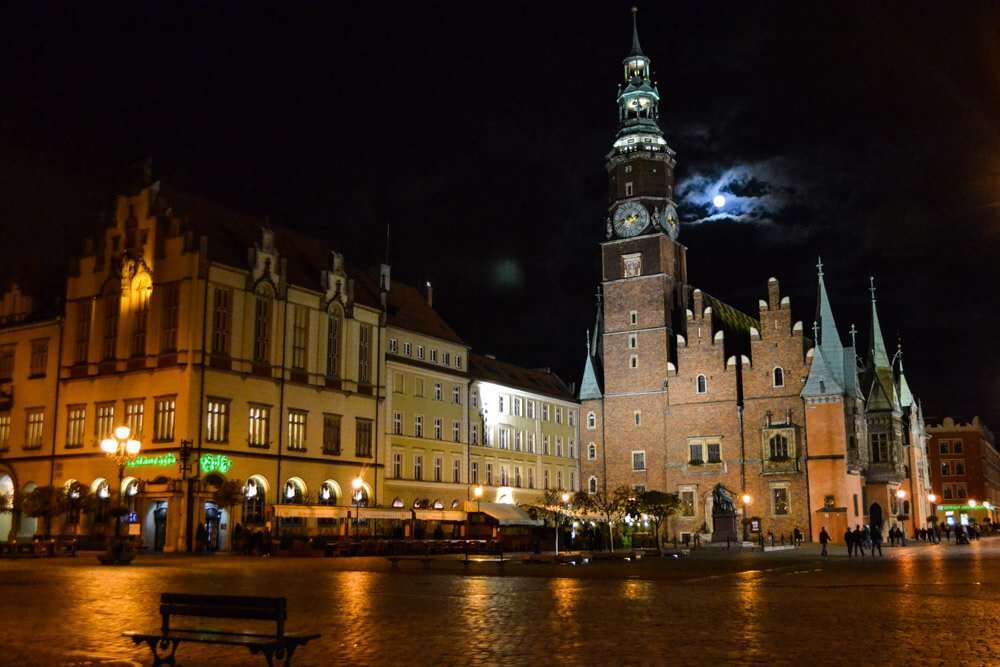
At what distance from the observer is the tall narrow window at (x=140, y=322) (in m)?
55.9

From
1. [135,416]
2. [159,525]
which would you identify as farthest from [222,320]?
[159,525]

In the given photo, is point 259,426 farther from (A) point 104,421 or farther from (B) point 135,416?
(A) point 104,421

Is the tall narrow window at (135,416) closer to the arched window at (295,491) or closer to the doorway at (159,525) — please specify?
the doorway at (159,525)

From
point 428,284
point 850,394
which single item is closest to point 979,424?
point 850,394

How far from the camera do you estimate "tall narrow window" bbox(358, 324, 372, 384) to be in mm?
64000

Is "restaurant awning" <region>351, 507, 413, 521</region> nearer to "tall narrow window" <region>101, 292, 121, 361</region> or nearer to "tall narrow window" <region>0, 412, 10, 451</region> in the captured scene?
"tall narrow window" <region>101, 292, 121, 361</region>

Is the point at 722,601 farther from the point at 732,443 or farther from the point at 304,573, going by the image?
the point at 732,443

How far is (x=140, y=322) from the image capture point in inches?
2213

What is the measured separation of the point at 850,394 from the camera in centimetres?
7819

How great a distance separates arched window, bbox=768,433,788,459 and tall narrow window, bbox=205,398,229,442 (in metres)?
42.3

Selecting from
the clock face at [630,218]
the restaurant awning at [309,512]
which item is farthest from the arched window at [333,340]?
the clock face at [630,218]

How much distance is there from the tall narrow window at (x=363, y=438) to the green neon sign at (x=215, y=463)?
10507mm

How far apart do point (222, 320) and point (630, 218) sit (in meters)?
41.8

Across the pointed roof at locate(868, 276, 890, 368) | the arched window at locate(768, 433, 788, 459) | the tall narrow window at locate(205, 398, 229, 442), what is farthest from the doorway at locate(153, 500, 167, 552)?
the pointed roof at locate(868, 276, 890, 368)
